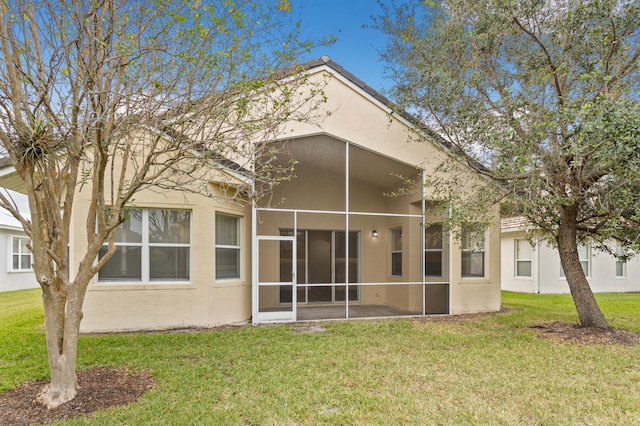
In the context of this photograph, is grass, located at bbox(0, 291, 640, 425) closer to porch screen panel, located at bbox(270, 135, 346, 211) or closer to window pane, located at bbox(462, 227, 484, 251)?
window pane, located at bbox(462, 227, 484, 251)

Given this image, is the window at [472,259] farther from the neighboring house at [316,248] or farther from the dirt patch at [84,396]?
the dirt patch at [84,396]

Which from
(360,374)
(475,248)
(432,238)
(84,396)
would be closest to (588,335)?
(475,248)

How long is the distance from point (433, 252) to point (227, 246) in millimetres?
6085

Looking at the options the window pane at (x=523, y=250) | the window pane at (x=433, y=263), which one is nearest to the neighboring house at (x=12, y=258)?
the window pane at (x=433, y=263)

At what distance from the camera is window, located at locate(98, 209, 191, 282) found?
8.52 m

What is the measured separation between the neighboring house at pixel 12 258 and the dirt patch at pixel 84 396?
1403 cm

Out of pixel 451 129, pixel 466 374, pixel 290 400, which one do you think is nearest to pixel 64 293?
pixel 290 400

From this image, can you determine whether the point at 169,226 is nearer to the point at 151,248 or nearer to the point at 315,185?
the point at 151,248

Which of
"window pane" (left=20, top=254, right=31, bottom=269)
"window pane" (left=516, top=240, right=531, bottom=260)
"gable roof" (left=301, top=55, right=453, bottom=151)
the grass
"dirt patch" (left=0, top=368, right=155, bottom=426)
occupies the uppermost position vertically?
"gable roof" (left=301, top=55, right=453, bottom=151)

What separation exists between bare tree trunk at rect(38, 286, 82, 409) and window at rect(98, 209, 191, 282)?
3.92m

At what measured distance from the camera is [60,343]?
4719 millimetres

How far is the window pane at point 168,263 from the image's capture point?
8672mm

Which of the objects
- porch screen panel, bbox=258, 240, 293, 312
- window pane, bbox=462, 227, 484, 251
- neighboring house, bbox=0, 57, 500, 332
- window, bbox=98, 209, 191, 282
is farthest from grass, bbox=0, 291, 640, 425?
porch screen panel, bbox=258, 240, 293, 312

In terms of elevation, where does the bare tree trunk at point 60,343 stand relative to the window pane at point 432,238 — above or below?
below
